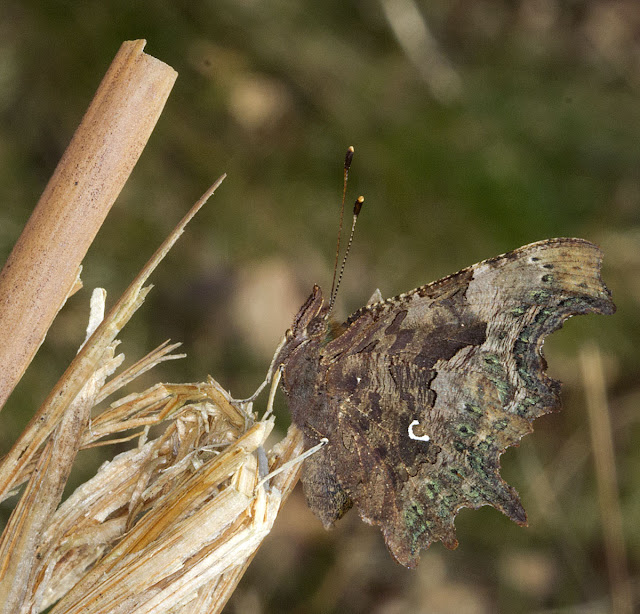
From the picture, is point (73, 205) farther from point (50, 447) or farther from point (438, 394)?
point (438, 394)

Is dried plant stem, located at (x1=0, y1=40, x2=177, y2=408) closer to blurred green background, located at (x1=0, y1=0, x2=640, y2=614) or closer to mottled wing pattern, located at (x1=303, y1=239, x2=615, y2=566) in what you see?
mottled wing pattern, located at (x1=303, y1=239, x2=615, y2=566)

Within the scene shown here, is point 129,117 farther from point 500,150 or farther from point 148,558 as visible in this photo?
point 500,150

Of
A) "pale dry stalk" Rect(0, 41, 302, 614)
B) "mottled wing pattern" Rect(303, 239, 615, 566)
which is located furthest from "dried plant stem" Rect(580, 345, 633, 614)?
"pale dry stalk" Rect(0, 41, 302, 614)

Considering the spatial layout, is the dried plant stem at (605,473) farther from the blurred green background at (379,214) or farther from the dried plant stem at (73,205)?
the dried plant stem at (73,205)

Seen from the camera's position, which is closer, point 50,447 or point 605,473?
point 50,447

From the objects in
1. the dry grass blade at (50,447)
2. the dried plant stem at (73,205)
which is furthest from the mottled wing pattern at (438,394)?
the dried plant stem at (73,205)

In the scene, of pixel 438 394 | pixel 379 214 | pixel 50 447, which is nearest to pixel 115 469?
pixel 50 447
